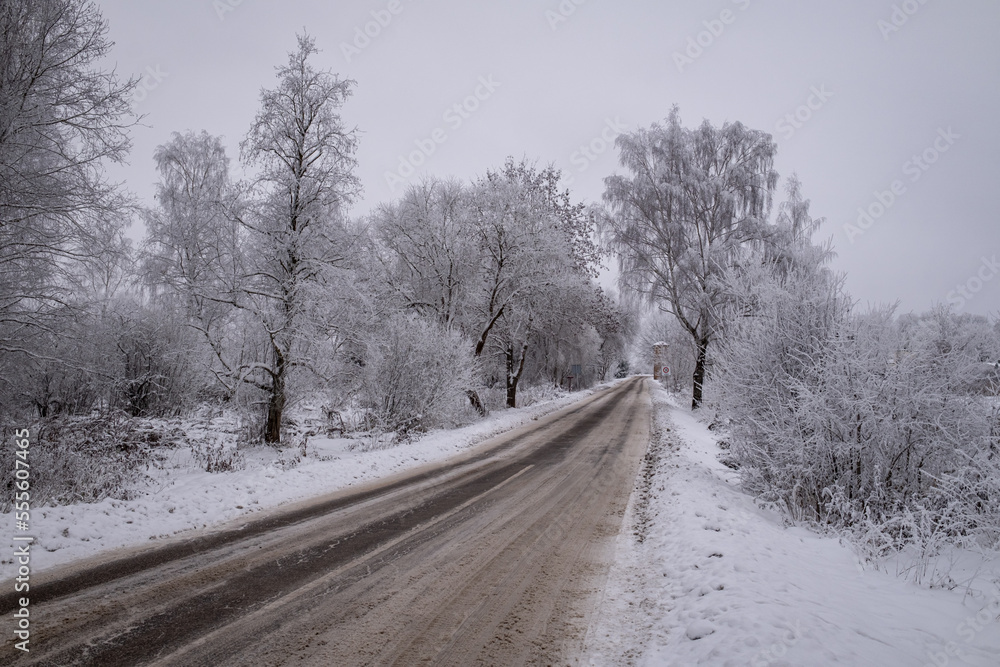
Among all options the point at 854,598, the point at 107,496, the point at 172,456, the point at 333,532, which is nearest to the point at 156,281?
the point at 172,456

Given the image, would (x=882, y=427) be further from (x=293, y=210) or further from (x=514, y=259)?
(x=514, y=259)

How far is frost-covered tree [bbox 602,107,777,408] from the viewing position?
2058 centimetres

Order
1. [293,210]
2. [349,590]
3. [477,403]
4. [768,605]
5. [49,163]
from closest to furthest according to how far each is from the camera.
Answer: [768,605], [349,590], [49,163], [293,210], [477,403]

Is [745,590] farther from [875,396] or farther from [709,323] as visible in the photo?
[709,323]

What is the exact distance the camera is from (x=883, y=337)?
656cm

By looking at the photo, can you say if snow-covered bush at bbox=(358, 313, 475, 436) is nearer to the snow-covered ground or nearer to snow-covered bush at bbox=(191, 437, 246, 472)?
the snow-covered ground

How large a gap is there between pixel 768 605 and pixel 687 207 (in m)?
20.6

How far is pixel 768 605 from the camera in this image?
3611 mm

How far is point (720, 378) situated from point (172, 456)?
467 inches

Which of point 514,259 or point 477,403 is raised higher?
point 514,259

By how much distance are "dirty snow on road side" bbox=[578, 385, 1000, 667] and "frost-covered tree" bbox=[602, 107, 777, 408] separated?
1586 centimetres

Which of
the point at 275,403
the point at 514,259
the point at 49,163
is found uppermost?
the point at 514,259

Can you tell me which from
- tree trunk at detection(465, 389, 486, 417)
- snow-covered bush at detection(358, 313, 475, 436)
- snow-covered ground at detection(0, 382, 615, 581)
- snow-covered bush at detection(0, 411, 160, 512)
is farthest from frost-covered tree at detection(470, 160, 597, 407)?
snow-covered bush at detection(0, 411, 160, 512)

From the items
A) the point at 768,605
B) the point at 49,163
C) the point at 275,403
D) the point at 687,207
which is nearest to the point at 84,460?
the point at 275,403
